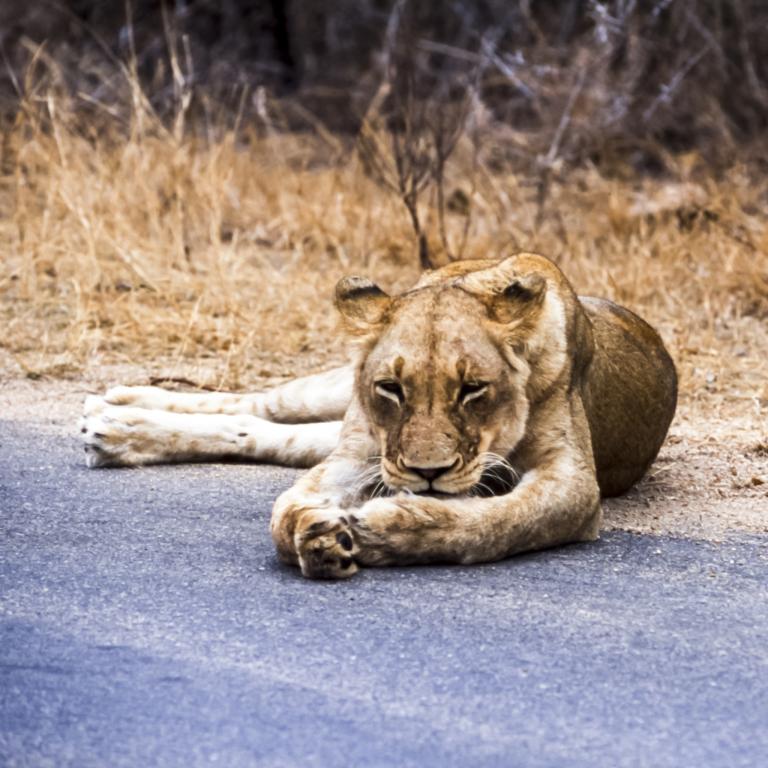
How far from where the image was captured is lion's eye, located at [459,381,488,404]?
11.8ft

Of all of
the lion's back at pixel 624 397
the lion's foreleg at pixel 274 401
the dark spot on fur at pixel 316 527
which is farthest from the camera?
the lion's foreleg at pixel 274 401

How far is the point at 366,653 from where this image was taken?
290cm

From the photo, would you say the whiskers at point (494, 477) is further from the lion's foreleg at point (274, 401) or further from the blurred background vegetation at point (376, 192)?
the blurred background vegetation at point (376, 192)

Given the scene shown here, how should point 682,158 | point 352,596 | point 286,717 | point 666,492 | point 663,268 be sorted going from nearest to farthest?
point 286,717, point 352,596, point 666,492, point 663,268, point 682,158

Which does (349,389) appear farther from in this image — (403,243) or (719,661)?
(403,243)

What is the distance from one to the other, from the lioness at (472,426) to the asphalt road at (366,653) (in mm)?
93

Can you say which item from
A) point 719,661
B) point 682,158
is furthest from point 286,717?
point 682,158

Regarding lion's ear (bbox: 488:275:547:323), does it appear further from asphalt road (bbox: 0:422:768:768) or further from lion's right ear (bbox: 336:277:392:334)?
asphalt road (bbox: 0:422:768:768)

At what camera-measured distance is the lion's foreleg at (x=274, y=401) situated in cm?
500

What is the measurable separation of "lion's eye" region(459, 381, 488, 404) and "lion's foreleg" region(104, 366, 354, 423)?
1356 mm

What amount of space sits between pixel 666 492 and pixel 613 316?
0.57m

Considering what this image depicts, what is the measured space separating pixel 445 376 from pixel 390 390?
0.52 ft

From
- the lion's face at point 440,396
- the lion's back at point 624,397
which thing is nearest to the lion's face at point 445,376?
the lion's face at point 440,396

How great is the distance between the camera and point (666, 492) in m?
4.46
